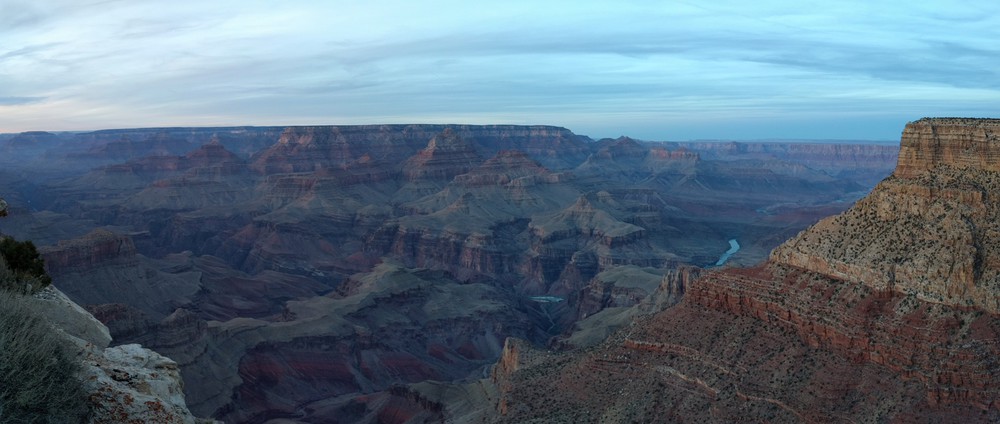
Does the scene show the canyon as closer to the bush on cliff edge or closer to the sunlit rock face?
the sunlit rock face

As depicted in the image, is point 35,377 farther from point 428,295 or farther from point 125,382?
point 428,295

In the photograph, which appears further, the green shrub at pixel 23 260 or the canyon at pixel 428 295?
the canyon at pixel 428 295

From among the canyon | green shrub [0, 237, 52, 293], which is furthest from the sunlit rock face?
green shrub [0, 237, 52, 293]

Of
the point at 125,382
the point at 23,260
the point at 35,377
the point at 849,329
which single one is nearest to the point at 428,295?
the point at 849,329

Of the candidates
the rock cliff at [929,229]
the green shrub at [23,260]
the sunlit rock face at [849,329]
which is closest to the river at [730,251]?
the sunlit rock face at [849,329]

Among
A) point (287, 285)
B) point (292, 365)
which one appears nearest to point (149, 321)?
point (292, 365)

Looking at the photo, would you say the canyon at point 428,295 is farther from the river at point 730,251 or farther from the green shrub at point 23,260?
the green shrub at point 23,260

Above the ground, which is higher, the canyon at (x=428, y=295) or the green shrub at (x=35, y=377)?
the green shrub at (x=35, y=377)
